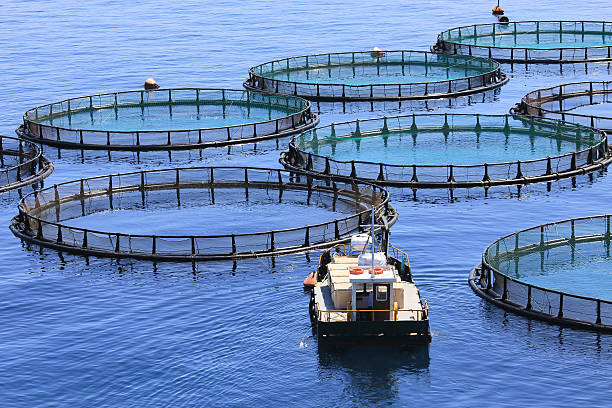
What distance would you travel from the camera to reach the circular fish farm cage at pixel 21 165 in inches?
4582

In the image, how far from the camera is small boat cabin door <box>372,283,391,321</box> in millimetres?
77062

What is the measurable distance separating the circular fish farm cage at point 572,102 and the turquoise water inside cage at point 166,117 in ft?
87.2

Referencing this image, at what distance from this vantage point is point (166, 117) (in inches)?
5458

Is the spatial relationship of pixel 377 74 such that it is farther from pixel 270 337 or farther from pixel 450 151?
pixel 270 337

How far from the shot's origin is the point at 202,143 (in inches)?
5015

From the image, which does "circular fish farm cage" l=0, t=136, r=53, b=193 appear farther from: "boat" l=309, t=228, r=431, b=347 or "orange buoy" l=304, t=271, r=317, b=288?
"boat" l=309, t=228, r=431, b=347

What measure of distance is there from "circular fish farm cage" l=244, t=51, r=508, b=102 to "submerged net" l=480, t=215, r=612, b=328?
52512 millimetres

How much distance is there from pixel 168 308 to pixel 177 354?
8.42m

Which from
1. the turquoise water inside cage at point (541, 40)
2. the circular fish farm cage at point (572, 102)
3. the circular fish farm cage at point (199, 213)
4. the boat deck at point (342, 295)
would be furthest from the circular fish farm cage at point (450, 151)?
the turquoise water inside cage at point (541, 40)

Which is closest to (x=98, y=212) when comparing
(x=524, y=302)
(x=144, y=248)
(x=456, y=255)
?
(x=144, y=248)

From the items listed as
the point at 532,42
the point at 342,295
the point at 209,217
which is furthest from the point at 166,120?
the point at 532,42

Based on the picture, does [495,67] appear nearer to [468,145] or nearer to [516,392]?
[468,145]

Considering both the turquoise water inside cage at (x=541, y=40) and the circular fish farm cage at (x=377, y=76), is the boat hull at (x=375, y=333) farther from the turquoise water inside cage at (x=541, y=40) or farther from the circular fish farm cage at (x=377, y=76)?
the turquoise water inside cage at (x=541, y=40)

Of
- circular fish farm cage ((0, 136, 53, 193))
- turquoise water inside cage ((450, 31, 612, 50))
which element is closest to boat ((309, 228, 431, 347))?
circular fish farm cage ((0, 136, 53, 193))
